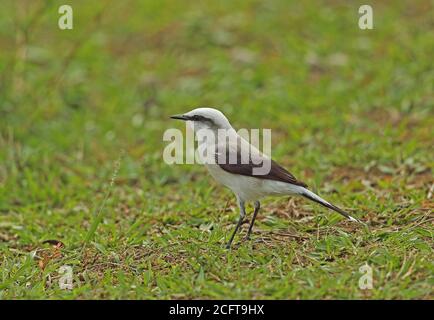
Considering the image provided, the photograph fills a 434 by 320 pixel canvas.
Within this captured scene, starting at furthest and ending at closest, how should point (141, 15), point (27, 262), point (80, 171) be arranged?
point (141, 15) → point (80, 171) → point (27, 262)

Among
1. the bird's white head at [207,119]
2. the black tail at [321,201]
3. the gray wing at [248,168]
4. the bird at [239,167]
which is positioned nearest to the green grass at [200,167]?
the black tail at [321,201]

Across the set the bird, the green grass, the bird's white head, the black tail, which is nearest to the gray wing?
the bird

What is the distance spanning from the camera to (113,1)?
40.7 ft

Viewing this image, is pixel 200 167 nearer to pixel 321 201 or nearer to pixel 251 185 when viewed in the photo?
pixel 251 185

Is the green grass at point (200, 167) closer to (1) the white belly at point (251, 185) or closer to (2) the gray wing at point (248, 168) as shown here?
(1) the white belly at point (251, 185)

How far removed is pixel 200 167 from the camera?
7.89 metres

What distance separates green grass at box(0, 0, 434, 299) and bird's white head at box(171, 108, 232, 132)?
66 centimetres

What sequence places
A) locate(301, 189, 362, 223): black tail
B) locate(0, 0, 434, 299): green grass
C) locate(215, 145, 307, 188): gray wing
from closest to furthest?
locate(0, 0, 434, 299): green grass → locate(301, 189, 362, 223): black tail → locate(215, 145, 307, 188): gray wing

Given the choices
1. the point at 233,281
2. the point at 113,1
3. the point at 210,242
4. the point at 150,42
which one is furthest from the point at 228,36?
the point at 233,281

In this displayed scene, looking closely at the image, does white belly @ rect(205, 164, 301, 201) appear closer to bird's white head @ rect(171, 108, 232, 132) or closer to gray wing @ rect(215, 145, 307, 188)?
gray wing @ rect(215, 145, 307, 188)

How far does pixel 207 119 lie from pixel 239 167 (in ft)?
1.56

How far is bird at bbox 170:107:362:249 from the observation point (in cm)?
561
